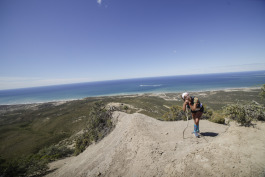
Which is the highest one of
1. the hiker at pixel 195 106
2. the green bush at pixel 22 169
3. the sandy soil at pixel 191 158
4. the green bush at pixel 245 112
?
the hiker at pixel 195 106

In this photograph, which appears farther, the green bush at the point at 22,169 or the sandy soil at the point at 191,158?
the green bush at the point at 22,169

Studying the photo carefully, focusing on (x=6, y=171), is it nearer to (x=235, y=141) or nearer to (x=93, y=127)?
(x=93, y=127)

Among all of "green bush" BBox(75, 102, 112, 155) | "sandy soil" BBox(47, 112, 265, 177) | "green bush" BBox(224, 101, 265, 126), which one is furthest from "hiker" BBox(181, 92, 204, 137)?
"green bush" BBox(75, 102, 112, 155)

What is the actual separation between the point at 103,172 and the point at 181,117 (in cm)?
1364

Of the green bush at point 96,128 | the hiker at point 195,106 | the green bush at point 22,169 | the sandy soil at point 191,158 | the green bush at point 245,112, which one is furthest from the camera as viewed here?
the green bush at point 96,128

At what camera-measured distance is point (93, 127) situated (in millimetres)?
13836

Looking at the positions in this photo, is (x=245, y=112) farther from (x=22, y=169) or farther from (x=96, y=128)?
(x=22, y=169)

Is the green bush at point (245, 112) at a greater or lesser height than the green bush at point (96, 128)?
greater

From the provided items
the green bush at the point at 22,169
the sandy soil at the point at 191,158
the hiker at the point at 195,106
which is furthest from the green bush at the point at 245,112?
the green bush at the point at 22,169

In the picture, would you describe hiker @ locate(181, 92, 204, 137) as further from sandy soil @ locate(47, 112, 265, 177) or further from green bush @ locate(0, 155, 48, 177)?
green bush @ locate(0, 155, 48, 177)

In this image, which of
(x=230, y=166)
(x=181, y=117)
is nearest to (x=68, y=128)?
(x=181, y=117)

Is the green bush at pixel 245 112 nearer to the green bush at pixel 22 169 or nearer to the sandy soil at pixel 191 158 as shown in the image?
the sandy soil at pixel 191 158

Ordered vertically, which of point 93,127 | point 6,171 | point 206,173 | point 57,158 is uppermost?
point 206,173

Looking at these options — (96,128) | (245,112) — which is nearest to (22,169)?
(96,128)
